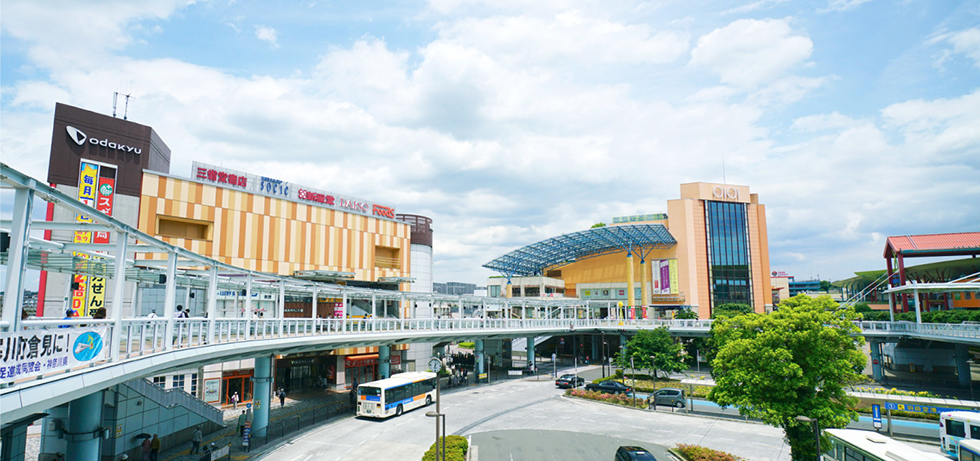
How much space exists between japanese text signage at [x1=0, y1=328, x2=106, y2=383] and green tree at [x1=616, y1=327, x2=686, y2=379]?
39431 millimetres

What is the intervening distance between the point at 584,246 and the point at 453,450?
186 ft

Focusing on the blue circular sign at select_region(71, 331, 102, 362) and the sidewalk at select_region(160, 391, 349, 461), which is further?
the sidewalk at select_region(160, 391, 349, 461)

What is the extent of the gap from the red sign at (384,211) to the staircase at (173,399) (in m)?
26.3

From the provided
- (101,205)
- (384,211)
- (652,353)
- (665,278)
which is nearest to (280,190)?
(384,211)

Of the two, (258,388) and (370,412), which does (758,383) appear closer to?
(370,412)

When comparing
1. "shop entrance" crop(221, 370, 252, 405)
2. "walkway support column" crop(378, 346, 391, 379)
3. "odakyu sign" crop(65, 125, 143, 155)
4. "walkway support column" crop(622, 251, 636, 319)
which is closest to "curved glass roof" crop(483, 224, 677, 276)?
"walkway support column" crop(622, 251, 636, 319)

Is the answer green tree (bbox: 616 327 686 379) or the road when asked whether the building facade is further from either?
the road

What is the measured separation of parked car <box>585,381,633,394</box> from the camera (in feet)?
129

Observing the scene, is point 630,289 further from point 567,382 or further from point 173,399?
point 173,399

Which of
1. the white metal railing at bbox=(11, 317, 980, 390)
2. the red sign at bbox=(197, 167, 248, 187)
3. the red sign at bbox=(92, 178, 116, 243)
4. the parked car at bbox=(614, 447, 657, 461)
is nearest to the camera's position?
the white metal railing at bbox=(11, 317, 980, 390)

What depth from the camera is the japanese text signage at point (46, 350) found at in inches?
351

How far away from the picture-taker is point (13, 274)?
9039 millimetres

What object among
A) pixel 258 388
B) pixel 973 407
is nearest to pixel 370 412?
pixel 258 388

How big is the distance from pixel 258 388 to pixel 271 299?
12222mm
